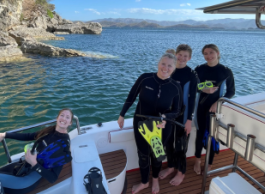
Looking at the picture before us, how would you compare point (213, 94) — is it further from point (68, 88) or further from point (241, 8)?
point (68, 88)

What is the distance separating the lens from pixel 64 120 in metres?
2.23

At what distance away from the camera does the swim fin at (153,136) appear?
2115 mm

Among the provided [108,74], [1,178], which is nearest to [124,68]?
[108,74]

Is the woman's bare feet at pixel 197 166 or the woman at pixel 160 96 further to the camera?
the woman's bare feet at pixel 197 166

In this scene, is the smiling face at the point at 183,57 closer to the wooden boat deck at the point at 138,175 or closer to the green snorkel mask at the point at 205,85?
the green snorkel mask at the point at 205,85

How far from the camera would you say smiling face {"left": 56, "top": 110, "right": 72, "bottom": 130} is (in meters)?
2.21

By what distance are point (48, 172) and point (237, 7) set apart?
2.52m

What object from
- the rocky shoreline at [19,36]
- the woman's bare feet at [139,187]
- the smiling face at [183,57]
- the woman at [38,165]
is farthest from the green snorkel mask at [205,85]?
the rocky shoreline at [19,36]

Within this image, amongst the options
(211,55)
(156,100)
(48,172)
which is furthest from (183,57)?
(48,172)

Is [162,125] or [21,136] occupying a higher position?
[162,125]

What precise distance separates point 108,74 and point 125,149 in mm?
8398

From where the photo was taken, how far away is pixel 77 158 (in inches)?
87.2

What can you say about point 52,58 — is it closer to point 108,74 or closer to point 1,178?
point 108,74

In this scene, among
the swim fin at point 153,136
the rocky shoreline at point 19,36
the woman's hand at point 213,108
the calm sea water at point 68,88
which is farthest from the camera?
the rocky shoreline at point 19,36
